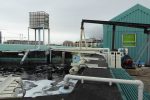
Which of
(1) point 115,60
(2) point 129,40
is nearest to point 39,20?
(2) point 129,40

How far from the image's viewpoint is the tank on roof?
91.2 feet

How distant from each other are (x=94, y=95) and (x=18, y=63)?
11601 mm

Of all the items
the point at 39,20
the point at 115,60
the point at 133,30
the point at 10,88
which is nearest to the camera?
the point at 10,88

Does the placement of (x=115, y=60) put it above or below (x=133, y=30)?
below

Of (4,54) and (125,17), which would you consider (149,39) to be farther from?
(4,54)

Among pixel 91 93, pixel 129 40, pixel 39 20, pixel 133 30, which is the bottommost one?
pixel 91 93

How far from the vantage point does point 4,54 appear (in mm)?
14156

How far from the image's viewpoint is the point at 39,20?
27938 mm

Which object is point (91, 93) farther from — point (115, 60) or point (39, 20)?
point (39, 20)

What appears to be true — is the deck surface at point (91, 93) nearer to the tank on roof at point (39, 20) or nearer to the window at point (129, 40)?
the window at point (129, 40)

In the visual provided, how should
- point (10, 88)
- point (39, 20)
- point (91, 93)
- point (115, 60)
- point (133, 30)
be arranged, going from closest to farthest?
point (10, 88), point (91, 93), point (115, 60), point (133, 30), point (39, 20)

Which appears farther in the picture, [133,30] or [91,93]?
[133,30]

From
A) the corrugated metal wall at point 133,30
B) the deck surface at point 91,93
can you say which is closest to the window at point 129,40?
the corrugated metal wall at point 133,30

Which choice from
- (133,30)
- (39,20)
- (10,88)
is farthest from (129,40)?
(39,20)
